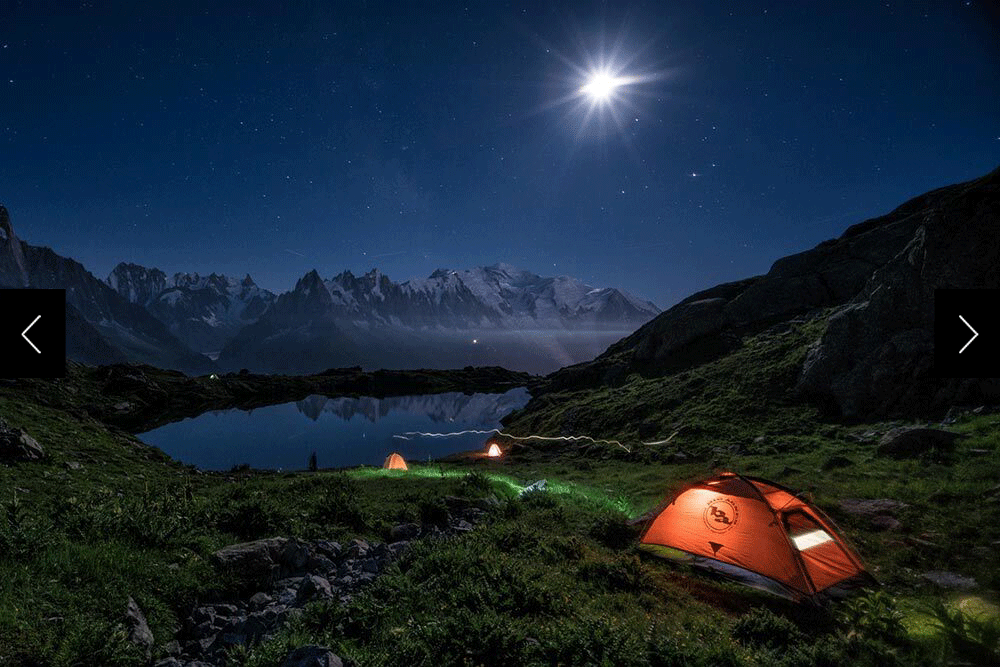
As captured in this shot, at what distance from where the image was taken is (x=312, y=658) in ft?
17.3

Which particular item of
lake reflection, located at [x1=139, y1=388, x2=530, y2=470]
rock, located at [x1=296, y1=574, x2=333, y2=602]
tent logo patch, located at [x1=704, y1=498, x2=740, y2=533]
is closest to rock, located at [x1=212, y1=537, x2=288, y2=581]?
rock, located at [x1=296, y1=574, x2=333, y2=602]

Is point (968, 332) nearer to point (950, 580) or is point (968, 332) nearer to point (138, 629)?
point (950, 580)

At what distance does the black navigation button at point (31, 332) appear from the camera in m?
10.4

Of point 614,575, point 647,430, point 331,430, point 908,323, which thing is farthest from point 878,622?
point 331,430

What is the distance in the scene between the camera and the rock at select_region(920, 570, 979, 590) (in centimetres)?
922

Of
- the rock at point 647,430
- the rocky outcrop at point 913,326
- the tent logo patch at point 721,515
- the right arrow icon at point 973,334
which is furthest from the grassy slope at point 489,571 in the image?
the rock at point 647,430

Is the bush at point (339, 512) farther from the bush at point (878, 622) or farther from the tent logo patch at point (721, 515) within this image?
the bush at point (878, 622)

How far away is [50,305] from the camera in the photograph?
1081 centimetres

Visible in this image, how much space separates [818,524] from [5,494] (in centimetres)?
2066

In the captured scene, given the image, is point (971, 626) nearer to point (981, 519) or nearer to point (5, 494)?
point (981, 519)

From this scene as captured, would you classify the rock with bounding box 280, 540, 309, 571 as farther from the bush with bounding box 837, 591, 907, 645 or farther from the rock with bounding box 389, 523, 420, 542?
the bush with bounding box 837, 591, 907, 645

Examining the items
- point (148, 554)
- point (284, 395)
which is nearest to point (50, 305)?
point (148, 554)

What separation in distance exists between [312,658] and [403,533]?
644 cm

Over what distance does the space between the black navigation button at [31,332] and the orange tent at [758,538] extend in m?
16.4
